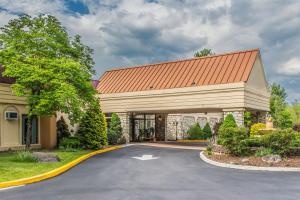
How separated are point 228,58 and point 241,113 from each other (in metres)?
5.40

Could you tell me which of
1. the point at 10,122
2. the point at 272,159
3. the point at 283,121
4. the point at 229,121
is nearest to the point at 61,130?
the point at 10,122

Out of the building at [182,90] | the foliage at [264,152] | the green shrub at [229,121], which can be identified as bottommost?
the foliage at [264,152]

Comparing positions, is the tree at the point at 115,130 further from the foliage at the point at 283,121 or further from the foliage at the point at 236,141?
the foliage at the point at 283,121

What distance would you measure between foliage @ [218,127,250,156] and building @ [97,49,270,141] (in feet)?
22.4

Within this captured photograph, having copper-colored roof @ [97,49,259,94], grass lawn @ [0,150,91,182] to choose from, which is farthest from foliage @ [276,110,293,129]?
grass lawn @ [0,150,91,182]

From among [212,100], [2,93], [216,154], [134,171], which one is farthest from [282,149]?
[2,93]

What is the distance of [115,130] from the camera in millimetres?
→ 28688

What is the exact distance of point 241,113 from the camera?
2375 centimetres

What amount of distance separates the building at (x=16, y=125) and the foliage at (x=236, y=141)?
12.0 meters

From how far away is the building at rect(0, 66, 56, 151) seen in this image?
20.9 m

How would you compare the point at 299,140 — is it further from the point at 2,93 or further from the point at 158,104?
the point at 2,93

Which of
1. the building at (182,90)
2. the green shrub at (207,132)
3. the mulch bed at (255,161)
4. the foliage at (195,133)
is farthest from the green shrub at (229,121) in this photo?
the green shrub at (207,132)

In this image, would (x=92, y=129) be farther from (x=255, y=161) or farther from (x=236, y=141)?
(x=255, y=161)

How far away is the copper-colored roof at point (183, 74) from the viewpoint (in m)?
25.6
